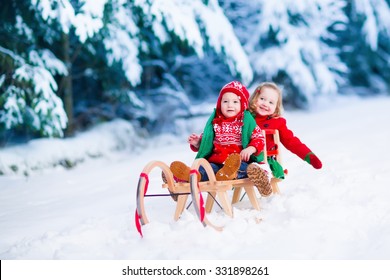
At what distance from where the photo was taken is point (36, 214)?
15.5 ft

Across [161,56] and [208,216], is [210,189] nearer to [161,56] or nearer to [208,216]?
[208,216]

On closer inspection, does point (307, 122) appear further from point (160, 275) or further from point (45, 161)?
point (160, 275)

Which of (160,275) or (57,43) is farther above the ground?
(57,43)

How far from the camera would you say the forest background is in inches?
244

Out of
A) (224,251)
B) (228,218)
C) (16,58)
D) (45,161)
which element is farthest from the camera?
(45,161)

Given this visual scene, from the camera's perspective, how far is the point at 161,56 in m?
8.88

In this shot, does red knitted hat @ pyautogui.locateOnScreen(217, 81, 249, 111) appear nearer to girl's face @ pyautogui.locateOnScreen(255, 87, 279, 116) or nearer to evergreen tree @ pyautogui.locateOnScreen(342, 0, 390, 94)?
girl's face @ pyautogui.locateOnScreen(255, 87, 279, 116)

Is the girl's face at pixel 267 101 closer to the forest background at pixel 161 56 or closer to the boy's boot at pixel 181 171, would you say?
the boy's boot at pixel 181 171

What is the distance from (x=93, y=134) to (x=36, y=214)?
3.17m

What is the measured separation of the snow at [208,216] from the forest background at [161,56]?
105 centimetres

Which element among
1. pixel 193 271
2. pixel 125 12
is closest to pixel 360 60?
pixel 125 12

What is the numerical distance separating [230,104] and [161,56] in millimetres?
5236

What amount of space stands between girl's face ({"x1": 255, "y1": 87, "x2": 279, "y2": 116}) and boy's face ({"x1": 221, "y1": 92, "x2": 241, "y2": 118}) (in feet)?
1.21

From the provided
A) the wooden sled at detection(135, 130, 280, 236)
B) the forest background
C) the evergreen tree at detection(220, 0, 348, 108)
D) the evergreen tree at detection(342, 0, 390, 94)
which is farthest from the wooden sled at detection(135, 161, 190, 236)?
the evergreen tree at detection(342, 0, 390, 94)
